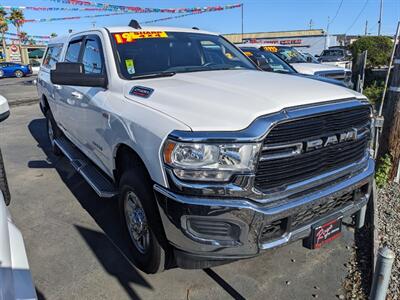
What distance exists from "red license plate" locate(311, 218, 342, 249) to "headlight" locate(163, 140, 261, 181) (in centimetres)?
71

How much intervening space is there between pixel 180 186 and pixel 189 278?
3.83 ft

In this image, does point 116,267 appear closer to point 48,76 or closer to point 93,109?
point 93,109

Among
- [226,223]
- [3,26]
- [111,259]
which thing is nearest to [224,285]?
[226,223]

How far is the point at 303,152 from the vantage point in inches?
94.6

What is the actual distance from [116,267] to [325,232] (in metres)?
1.81

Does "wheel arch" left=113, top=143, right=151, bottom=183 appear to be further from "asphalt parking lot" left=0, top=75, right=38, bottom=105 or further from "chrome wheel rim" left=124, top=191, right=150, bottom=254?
"asphalt parking lot" left=0, top=75, right=38, bottom=105

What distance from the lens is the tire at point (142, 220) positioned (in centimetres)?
262

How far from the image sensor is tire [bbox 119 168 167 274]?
262 cm

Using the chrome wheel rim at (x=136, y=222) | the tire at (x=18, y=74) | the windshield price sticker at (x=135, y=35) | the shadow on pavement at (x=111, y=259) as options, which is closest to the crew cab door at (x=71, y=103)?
the windshield price sticker at (x=135, y=35)

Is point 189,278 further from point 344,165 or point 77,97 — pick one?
point 77,97

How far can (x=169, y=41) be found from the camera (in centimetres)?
392

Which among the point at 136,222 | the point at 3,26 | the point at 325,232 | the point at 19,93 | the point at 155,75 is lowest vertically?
the point at 19,93

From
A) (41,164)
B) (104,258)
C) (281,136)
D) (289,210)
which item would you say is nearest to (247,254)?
(289,210)

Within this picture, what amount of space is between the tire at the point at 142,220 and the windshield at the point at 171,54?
3.59 feet
